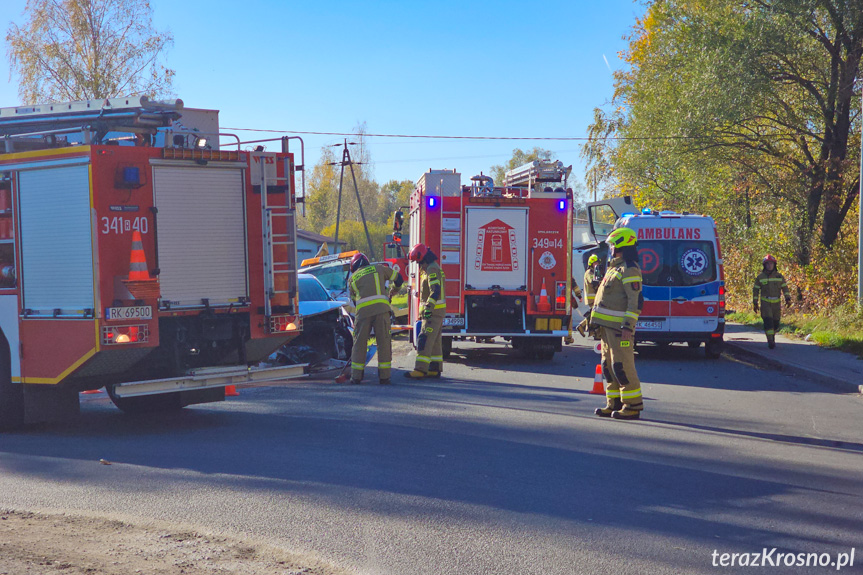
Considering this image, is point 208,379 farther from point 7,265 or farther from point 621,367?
→ point 621,367

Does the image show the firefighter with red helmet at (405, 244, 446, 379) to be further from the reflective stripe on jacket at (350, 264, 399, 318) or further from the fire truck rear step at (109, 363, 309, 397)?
the fire truck rear step at (109, 363, 309, 397)

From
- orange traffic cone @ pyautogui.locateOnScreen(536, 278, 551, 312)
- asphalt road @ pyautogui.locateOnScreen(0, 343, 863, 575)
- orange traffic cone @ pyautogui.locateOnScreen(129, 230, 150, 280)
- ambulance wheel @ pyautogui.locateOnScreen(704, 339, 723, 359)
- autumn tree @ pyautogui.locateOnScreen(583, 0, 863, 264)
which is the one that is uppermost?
autumn tree @ pyautogui.locateOnScreen(583, 0, 863, 264)

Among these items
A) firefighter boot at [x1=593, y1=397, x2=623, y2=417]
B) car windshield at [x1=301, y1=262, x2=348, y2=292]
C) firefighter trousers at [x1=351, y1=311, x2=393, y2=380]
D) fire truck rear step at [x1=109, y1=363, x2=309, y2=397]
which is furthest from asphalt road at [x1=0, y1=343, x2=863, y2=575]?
car windshield at [x1=301, y1=262, x2=348, y2=292]

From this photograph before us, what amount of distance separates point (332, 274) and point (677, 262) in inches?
283

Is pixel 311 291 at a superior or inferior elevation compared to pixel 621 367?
superior

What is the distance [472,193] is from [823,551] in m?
10.8

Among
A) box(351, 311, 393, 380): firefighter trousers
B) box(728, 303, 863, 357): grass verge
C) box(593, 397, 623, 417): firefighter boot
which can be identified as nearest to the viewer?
box(593, 397, 623, 417): firefighter boot

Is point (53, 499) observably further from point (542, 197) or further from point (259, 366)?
point (542, 197)

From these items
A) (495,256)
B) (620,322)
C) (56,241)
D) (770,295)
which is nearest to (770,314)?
(770,295)

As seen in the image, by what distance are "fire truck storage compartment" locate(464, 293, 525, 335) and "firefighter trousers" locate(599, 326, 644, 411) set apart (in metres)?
5.54

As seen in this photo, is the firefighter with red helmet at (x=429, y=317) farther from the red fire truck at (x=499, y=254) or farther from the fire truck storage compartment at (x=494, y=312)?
Answer: the fire truck storage compartment at (x=494, y=312)

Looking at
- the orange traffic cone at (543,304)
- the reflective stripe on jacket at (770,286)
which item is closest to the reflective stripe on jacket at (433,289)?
the orange traffic cone at (543,304)

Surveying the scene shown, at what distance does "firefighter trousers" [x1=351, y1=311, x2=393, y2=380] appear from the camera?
11836 millimetres

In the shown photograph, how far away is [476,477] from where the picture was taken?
6379 millimetres
